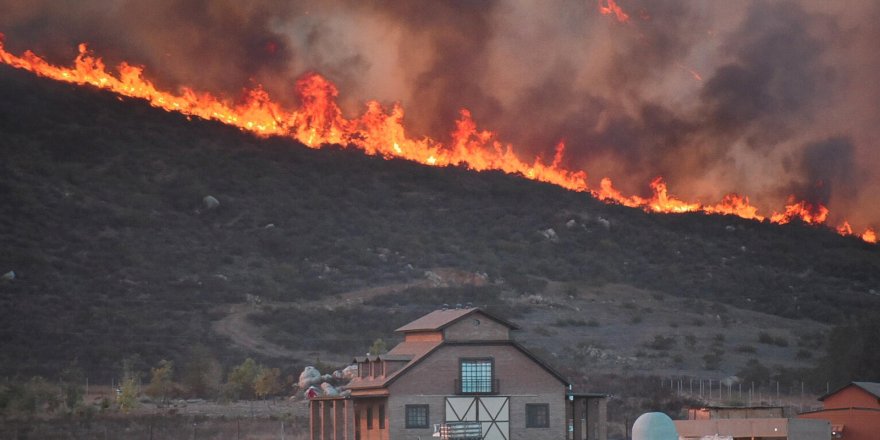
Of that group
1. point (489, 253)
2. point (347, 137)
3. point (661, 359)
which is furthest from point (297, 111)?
point (661, 359)

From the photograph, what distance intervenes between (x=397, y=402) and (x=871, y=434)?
19910 millimetres

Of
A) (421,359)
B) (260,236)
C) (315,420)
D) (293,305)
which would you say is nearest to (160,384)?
(315,420)

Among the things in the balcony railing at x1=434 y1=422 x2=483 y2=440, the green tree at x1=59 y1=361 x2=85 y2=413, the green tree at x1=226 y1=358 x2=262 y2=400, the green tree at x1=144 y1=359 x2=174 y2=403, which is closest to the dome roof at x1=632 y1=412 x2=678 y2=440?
the balcony railing at x1=434 y1=422 x2=483 y2=440

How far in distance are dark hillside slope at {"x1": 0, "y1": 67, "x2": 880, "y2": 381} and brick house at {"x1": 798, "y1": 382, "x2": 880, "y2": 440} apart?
38508 mm

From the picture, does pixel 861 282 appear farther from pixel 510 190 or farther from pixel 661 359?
pixel 661 359

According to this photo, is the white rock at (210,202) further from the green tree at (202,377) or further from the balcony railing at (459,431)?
the balcony railing at (459,431)

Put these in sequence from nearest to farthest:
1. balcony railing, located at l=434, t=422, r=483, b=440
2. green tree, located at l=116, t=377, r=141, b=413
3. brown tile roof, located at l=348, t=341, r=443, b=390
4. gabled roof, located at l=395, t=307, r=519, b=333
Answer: balcony railing, located at l=434, t=422, r=483, b=440, brown tile roof, located at l=348, t=341, r=443, b=390, gabled roof, located at l=395, t=307, r=519, b=333, green tree, located at l=116, t=377, r=141, b=413

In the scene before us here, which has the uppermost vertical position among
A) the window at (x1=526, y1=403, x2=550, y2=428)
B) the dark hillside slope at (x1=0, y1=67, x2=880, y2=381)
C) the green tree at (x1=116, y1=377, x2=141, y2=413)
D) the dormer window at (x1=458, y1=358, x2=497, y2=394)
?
the dark hillside slope at (x1=0, y1=67, x2=880, y2=381)

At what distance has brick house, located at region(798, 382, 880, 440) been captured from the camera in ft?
204

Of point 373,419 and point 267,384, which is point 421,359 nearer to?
point 373,419

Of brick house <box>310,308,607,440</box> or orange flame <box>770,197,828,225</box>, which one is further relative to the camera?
orange flame <box>770,197,828,225</box>

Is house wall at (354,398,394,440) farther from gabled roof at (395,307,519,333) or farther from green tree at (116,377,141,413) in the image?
green tree at (116,377,141,413)

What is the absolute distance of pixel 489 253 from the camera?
12975 cm

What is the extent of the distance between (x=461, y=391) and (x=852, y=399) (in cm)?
1735
